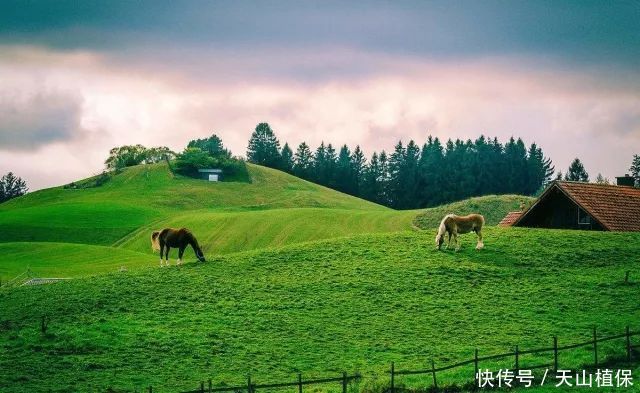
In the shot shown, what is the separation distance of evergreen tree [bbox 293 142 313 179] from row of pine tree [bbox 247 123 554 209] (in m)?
0.14

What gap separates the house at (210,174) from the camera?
5502 inches

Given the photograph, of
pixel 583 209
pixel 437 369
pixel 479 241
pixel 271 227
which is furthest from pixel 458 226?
pixel 271 227

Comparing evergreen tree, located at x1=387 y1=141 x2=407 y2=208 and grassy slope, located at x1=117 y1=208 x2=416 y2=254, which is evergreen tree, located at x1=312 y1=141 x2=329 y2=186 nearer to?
evergreen tree, located at x1=387 y1=141 x2=407 y2=208

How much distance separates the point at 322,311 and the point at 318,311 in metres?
0.19

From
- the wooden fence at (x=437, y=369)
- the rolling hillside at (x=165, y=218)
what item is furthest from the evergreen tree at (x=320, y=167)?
the wooden fence at (x=437, y=369)

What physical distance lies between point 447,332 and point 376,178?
13705 cm

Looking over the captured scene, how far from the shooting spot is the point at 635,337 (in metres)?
29.6

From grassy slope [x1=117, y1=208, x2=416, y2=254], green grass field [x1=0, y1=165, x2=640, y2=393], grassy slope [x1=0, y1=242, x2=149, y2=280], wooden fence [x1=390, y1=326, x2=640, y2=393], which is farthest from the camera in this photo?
grassy slope [x1=117, y1=208, x2=416, y2=254]

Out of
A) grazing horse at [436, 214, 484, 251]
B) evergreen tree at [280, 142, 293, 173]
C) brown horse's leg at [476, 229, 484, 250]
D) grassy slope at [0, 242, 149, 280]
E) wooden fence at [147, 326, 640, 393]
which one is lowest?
wooden fence at [147, 326, 640, 393]

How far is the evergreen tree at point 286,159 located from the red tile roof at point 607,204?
126 meters

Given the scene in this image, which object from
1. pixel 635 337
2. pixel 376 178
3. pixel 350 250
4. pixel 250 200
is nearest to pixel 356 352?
pixel 635 337

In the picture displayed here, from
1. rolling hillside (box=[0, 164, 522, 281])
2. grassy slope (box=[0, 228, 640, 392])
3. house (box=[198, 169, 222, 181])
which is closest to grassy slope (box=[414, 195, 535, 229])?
rolling hillside (box=[0, 164, 522, 281])

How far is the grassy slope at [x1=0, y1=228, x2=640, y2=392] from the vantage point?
1112 inches

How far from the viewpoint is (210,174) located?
14038cm
